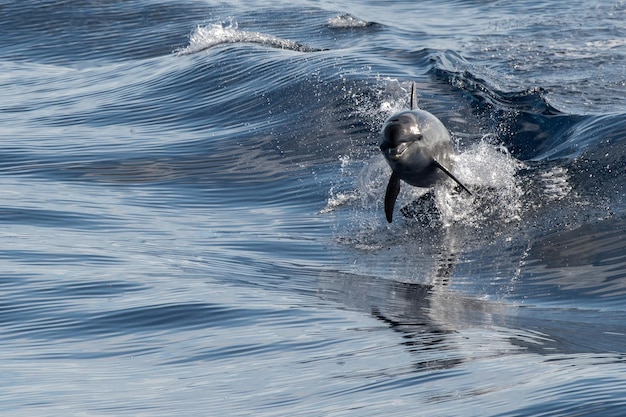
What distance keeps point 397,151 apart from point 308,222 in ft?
11.8

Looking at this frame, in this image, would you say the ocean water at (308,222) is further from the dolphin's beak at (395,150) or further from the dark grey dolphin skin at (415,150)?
the dolphin's beak at (395,150)

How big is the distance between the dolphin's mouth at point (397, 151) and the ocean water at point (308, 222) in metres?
1.35

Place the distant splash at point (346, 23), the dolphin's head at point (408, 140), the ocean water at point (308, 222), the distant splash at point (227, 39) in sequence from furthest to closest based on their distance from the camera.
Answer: the distant splash at point (346, 23) < the distant splash at point (227, 39) < the dolphin's head at point (408, 140) < the ocean water at point (308, 222)

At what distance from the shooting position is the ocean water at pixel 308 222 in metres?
9.05

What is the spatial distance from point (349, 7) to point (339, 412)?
2454cm

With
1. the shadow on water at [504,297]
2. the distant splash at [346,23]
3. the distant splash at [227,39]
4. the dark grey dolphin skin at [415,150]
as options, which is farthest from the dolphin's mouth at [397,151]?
the distant splash at [346,23]

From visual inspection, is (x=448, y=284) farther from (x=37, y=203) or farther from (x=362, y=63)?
(x=362, y=63)

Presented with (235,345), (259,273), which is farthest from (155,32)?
(235,345)

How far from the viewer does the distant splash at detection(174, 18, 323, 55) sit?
2544cm

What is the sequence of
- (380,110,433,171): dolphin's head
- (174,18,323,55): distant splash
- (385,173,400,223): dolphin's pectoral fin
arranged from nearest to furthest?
(380,110,433,171): dolphin's head
(385,173,400,223): dolphin's pectoral fin
(174,18,323,55): distant splash

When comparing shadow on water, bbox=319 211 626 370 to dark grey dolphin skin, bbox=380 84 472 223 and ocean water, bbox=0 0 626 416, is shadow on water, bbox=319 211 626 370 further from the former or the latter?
dark grey dolphin skin, bbox=380 84 472 223

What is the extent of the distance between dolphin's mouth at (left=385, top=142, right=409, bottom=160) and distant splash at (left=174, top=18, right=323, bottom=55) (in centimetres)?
1304

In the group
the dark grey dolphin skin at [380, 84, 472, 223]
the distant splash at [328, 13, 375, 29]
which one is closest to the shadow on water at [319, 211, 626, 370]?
the dark grey dolphin skin at [380, 84, 472, 223]

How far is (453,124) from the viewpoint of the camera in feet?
62.4
